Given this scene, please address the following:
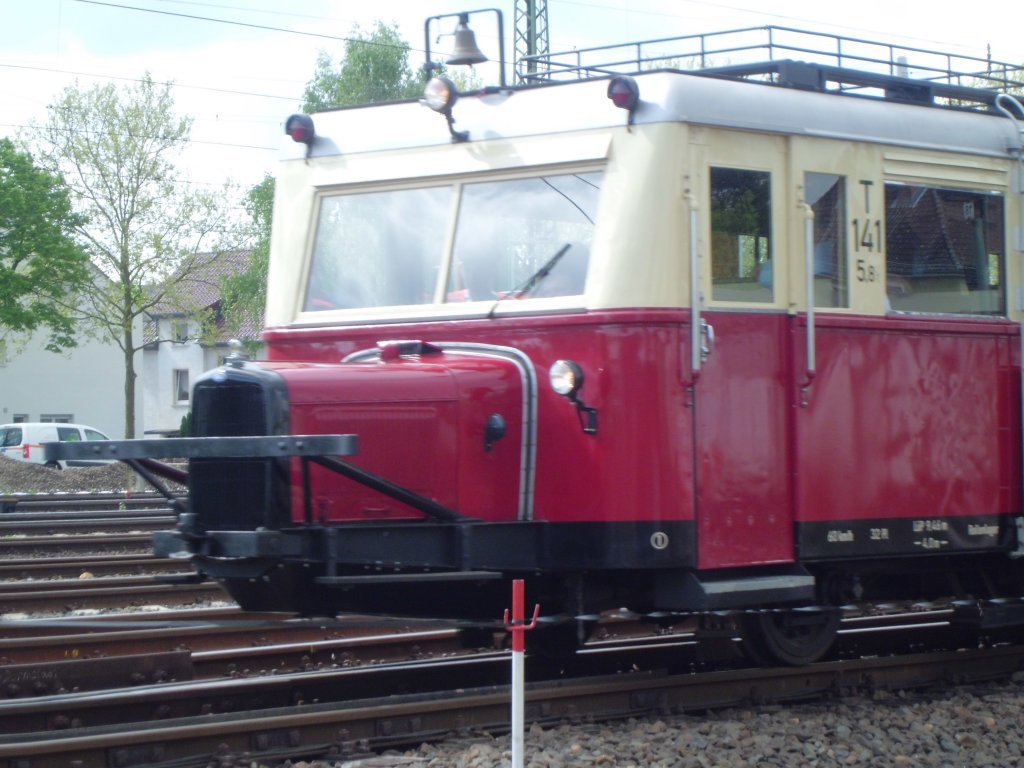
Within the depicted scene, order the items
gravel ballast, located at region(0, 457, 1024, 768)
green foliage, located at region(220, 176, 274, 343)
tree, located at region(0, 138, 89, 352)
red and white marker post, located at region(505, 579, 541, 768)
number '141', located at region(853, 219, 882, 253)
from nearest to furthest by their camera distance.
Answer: red and white marker post, located at region(505, 579, 541, 768)
gravel ballast, located at region(0, 457, 1024, 768)
number '141', located at region(853, 219, 882, 253)
tree, located at region(0, 138, 89, 352)
green foliage, located at region(220, 176, 274, 343)

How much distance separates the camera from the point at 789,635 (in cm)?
762

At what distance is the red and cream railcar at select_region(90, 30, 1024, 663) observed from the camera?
20.5 ft

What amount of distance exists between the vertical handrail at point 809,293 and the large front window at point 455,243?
114 cm

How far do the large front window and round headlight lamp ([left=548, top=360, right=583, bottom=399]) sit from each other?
438mm

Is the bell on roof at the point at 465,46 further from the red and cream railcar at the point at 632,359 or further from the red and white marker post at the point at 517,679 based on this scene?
the red and white marker post at the point at 517,679

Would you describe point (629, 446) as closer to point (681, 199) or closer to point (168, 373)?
point (681, 199)

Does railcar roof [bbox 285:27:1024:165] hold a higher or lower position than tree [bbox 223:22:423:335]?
lower

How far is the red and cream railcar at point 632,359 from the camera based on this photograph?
6250 mm

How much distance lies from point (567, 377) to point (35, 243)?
106ft

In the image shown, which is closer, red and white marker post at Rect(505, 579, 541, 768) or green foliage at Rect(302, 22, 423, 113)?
red and white marker post at Rect(505, 579, 541, 768)

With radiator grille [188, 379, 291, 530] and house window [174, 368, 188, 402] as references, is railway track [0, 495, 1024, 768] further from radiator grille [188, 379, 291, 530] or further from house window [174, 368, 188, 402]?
house window [174, 368, 188, 402]

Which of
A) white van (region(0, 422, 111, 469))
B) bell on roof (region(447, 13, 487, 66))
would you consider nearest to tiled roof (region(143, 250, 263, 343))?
white van (region(0, 422, 111, 469))

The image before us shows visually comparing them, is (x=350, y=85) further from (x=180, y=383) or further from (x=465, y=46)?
(x=465, y=46)

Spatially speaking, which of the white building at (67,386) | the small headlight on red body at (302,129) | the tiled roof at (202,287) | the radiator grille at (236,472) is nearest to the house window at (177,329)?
the tiled roof at (202,287)
